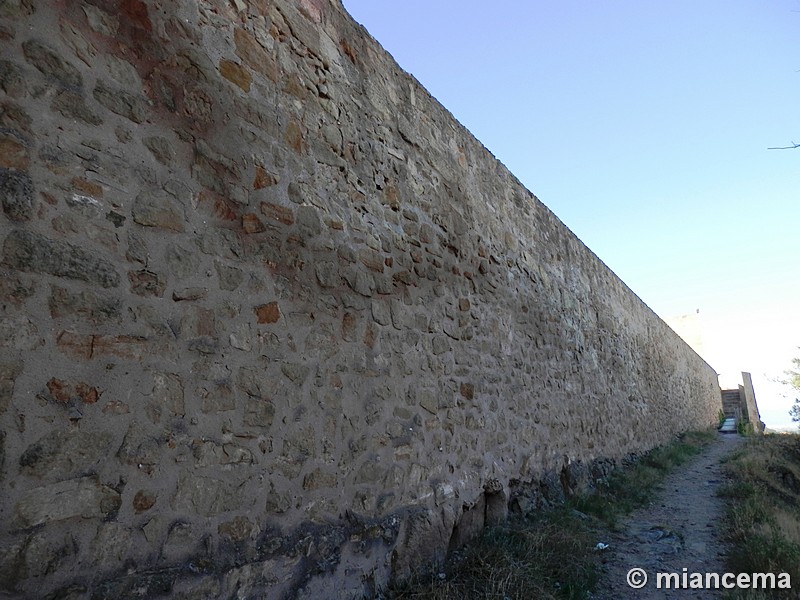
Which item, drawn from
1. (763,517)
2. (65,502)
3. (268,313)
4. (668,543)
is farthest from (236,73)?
(763,517)

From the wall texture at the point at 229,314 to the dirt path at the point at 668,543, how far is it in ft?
2.87

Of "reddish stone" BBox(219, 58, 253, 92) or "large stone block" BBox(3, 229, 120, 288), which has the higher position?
"reddish stone" BBox(219, 58, 253, 92)

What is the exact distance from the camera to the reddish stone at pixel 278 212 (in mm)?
2521

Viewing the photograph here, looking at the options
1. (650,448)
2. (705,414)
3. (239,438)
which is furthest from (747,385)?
(239,438)

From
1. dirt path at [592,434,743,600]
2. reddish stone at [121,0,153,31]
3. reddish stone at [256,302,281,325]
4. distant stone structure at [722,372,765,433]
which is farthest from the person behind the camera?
distant stone structure at [722,372,765,433]

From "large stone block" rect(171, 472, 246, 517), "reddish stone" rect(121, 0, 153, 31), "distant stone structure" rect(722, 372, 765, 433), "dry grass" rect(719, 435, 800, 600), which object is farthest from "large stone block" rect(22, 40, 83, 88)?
"distant stone structure" rect(722, 372, 765, 433)

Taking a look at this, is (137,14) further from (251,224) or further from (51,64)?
(251,224)

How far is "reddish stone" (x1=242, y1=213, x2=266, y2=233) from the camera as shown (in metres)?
2.41

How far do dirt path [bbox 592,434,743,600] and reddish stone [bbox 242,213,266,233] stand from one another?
2.84 metres

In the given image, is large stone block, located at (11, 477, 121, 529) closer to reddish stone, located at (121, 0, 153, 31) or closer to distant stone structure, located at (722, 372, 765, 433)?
reddish stone, located at (121, 0, 153, 31)

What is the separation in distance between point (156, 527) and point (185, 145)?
1.48 m

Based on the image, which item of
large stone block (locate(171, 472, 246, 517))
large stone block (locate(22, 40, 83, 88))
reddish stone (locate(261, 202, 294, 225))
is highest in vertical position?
large stone block (locate(22, 40, 83, 88))

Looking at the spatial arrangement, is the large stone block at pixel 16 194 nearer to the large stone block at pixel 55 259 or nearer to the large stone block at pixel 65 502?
the large stone block at pixel 55 259

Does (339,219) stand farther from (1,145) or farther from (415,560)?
(415,560)
